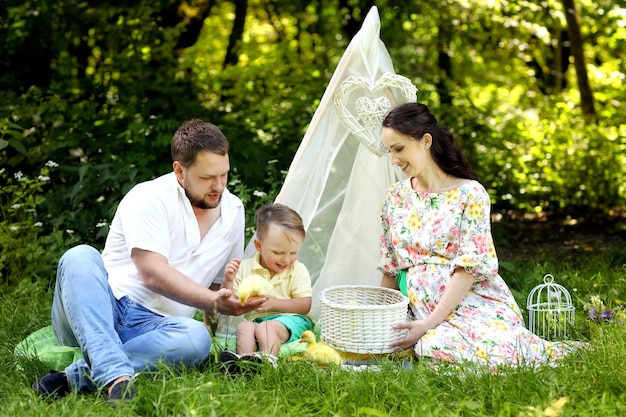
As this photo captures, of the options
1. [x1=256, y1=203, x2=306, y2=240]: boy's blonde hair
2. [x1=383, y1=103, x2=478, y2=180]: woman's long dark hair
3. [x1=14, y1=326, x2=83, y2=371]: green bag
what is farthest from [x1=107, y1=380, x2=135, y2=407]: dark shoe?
[x1=383, y1=103, x2=478, y2=180]: woman's long dark hair

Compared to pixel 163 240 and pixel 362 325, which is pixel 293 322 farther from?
pixel 163 240

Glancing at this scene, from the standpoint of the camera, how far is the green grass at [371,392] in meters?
2.70

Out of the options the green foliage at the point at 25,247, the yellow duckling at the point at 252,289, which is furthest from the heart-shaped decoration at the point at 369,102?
the green foliage at the point at 25,247

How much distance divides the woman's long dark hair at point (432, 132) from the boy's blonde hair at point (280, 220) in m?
0.58

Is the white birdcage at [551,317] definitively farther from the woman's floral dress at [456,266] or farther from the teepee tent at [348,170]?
the teepee tent at [348,170]

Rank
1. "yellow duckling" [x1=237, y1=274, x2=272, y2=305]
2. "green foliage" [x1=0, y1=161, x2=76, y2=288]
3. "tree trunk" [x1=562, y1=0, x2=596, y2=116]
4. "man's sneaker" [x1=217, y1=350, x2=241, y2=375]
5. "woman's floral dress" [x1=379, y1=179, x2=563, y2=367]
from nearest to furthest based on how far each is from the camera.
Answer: "man's sneaker" [x1=217, y1=350, x2=241, y2=375], "yellow duckling" [x1=237, y1=274, x2=272, y2=305], "woman's floral dress" [x1=379, y1=179, x2=563, y2=367], "green foliage" [x1=0, y1=161, x2=76, y2=288], "tree trunk" [x1=562, y1=0, x2=596, y2=116]

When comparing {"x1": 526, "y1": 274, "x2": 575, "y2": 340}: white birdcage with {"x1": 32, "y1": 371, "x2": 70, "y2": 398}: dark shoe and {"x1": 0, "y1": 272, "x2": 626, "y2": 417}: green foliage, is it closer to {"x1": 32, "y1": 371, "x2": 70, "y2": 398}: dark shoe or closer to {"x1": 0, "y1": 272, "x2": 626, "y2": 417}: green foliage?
{"x1": 0, "y1": 272, "x2": 626, "y2": 417}: green foliage

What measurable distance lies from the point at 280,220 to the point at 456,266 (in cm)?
80

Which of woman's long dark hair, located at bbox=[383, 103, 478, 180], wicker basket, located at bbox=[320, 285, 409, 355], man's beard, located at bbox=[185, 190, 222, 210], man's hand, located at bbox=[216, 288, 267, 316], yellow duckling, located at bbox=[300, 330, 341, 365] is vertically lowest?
yellow duckling, located at bbox=[300, 330, 341, 365]

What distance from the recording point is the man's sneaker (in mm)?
3156

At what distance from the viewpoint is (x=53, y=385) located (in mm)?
3096

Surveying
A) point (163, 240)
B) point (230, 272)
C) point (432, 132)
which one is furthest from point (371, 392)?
point (432, 132)

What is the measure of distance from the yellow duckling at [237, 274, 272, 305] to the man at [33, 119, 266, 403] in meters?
0.04

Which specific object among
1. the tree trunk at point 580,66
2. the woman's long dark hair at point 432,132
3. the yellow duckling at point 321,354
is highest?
the tree trunk at point 580,66
